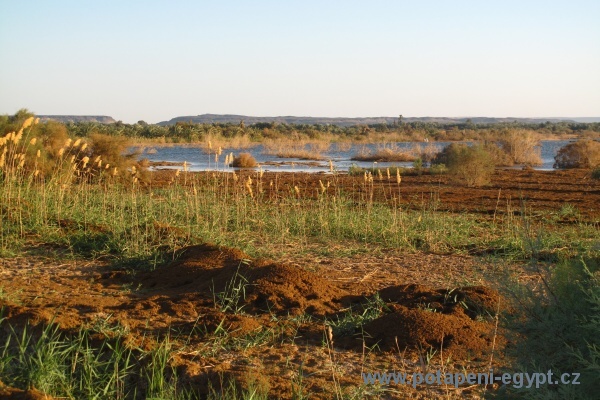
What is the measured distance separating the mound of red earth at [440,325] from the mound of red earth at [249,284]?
706 millimetres

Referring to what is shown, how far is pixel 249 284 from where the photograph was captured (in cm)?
704

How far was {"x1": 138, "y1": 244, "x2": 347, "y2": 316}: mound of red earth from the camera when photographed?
6.69 m

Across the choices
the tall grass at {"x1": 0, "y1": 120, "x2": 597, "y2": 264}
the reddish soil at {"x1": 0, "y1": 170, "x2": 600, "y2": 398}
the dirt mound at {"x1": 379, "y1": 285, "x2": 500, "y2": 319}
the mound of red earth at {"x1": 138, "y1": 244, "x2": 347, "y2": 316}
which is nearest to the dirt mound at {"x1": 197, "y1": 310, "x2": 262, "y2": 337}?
the reddish soil at {"x1": 0, "y1": 170, "x2": 600, "y2": 398}

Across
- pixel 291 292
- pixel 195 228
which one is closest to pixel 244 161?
pixel 195 228

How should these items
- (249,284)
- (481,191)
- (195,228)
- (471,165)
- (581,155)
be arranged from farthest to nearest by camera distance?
(581,155) → (471,165) → (481,191) → (195,228) → (249,284)

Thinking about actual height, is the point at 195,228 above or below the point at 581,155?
above

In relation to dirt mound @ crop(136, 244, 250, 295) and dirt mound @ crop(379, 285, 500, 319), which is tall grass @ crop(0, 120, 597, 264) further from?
dirt mound @ crop(379, 285, 500, 319)

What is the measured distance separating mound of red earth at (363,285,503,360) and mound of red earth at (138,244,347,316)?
0.71 m

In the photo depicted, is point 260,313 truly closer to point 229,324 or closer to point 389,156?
point 229,324

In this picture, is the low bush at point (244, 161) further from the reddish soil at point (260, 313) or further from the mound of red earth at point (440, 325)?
the mound of red earth at point (440, 325)

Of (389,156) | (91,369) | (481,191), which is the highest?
(91,369)

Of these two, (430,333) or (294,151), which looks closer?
(430,333)

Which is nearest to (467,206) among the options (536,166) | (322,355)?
(322,355)

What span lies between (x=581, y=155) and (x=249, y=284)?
30.1 meters
